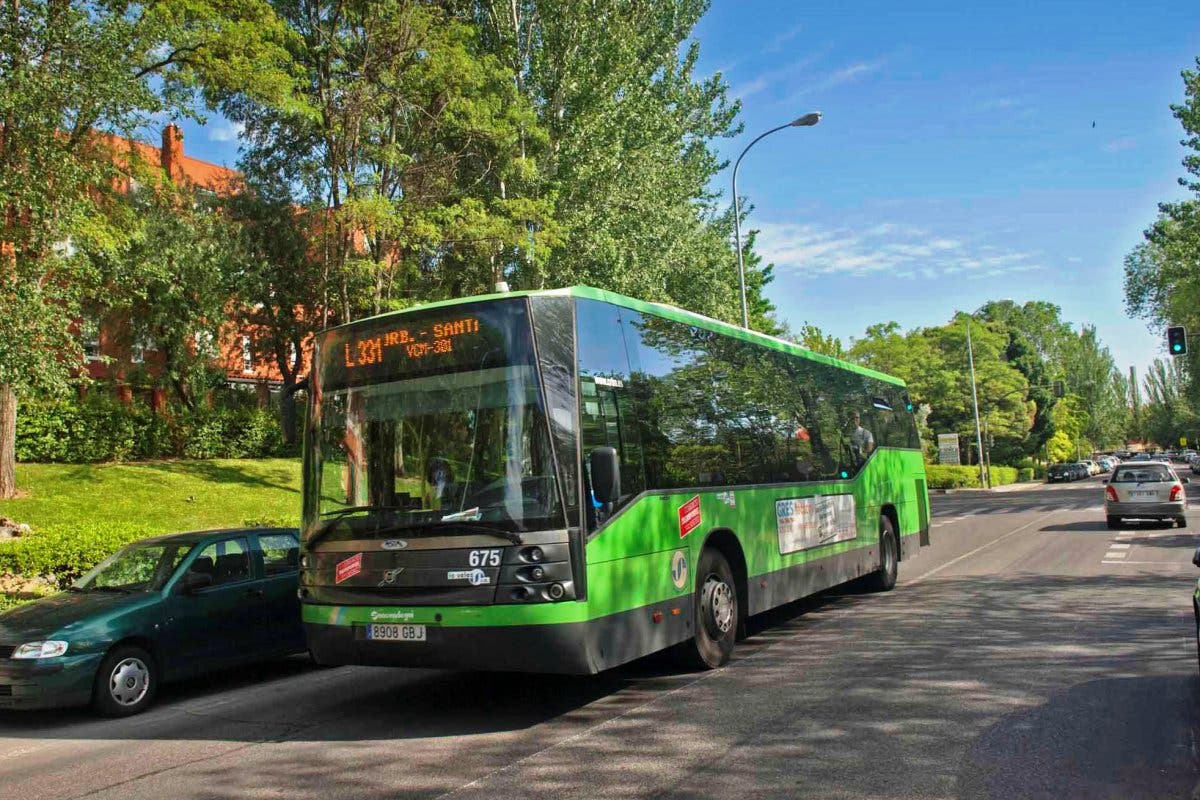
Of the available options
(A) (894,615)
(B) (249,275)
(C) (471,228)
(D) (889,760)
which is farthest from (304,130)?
(D) (889,760)

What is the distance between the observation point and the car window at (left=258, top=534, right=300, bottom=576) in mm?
9595

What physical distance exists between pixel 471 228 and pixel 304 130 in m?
6.52

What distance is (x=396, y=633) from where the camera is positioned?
21.9ft

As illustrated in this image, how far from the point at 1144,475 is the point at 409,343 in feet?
67.9

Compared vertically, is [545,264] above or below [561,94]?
below

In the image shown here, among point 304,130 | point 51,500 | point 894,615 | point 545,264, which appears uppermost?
point 304,130

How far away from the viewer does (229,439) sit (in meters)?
31.2

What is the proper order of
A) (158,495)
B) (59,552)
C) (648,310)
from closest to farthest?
(648,310), (59,552), (158,495)

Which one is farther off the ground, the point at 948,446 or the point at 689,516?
the point at 948,446

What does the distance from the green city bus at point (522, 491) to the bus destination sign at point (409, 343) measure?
1 centimetres

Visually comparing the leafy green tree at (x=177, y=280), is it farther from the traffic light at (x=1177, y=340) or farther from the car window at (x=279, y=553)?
the traffic light at (x=1177, y=340)

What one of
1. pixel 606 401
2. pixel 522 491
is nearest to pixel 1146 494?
pixel 606 401

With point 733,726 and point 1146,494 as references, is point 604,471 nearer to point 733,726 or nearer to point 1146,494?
point 733,726

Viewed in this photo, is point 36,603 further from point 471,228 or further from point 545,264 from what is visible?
point 545,264
